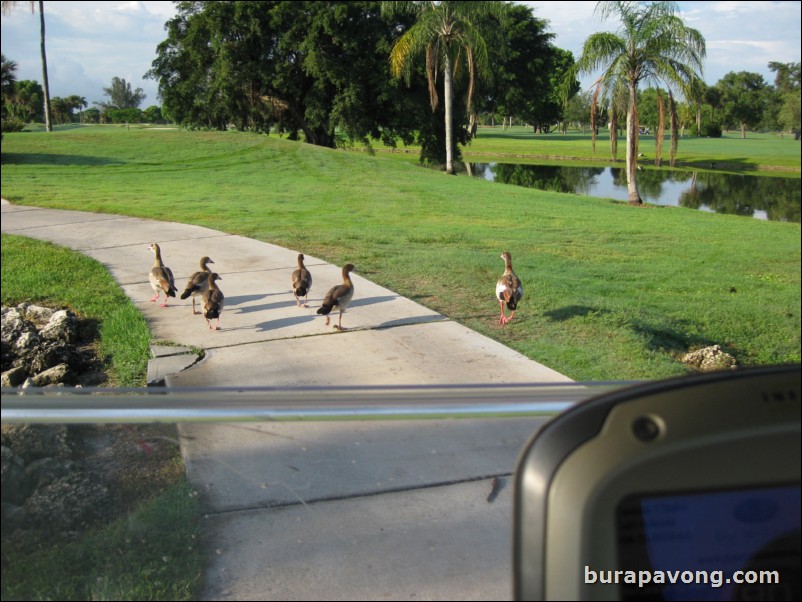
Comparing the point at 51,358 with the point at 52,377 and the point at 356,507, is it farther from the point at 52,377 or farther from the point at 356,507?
the point at 356,507

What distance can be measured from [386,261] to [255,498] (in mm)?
8430

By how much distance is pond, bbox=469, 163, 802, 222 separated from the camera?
7.63 meters

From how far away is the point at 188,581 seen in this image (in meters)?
1.23

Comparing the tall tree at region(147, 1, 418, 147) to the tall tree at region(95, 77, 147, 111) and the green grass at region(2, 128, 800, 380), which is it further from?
the tall tree at region(95, 77, 147, 111)

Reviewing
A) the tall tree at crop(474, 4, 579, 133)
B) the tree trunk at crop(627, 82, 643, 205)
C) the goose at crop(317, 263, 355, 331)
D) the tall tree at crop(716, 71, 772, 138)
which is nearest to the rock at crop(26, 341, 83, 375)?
the goose at crop(317, 263, 355, 331)

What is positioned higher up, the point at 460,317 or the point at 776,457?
the point at 776,457

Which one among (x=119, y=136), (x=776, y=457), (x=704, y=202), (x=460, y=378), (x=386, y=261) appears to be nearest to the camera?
(x=776, y=457)

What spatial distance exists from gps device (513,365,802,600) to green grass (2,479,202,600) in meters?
0.53

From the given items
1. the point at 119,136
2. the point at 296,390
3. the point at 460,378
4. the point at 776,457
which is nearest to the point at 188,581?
the point at 296,390

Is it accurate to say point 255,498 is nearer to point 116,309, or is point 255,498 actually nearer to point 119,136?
point 116,309

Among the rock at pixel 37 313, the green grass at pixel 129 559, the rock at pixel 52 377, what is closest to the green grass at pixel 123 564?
the green grass at pixel 129 559

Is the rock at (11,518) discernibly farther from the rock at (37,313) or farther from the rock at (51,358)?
the rock at (37,313)

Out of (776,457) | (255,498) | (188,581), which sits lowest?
(188,581)

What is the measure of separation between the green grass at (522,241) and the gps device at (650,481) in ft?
7.16
